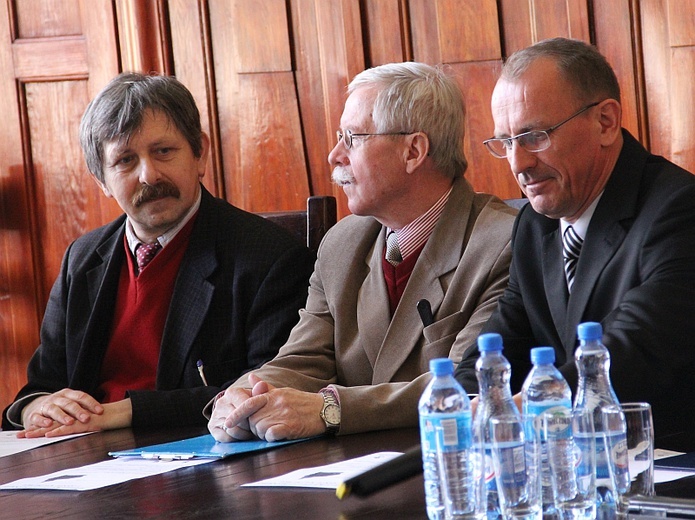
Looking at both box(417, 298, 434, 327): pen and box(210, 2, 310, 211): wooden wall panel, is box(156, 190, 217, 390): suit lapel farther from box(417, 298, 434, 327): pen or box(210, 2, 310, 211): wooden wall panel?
box(210, 2, 310, 211): wooden wall panel

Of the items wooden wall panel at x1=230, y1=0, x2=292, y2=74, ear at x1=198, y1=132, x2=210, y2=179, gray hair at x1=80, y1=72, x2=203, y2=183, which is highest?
wooden wall panel at x1=230, y1=0, x2=292, y2=74

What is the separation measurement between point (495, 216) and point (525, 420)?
1.35 meters

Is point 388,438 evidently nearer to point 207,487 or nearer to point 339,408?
point 339,408

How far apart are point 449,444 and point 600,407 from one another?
0.18 meters

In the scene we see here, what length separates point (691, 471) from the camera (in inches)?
53.7

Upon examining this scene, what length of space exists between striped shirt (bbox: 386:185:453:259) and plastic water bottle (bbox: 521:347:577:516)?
4.64 feet

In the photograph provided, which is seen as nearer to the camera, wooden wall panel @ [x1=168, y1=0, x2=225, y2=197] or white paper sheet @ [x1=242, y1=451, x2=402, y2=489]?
white paper sheet @ [x1=242, y1=451, x2=402, y2=489]

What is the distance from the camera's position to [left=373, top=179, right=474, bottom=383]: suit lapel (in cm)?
242

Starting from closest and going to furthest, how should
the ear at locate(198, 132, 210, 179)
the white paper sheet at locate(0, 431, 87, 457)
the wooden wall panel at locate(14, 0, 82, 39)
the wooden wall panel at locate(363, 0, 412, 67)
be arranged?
the white paper sheet at locate(0, 431, 87, 457) → the ear at locate(198, 132, 210, 179) → the wooden wall panel at locate(363, 0, 412, 67) → the wooden wall panel at locate(14, 0, 82, 39)

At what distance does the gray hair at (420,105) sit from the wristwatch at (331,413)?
2.64 ft

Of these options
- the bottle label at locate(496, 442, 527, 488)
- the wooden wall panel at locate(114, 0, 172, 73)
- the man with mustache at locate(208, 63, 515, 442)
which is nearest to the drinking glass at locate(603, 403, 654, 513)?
the bottle label at locate(496, 442, 527, 488)

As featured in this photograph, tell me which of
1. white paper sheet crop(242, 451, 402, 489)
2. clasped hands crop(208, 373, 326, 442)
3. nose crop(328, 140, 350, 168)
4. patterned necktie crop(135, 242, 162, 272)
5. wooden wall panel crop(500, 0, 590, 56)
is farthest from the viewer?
wooden wall panel crop(500, 0, 590, 56)

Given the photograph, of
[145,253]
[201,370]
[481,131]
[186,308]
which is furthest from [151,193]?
[481,131]

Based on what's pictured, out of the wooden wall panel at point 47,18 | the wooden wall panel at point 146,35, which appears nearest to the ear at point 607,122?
the wooden wall panel at point 146,35
